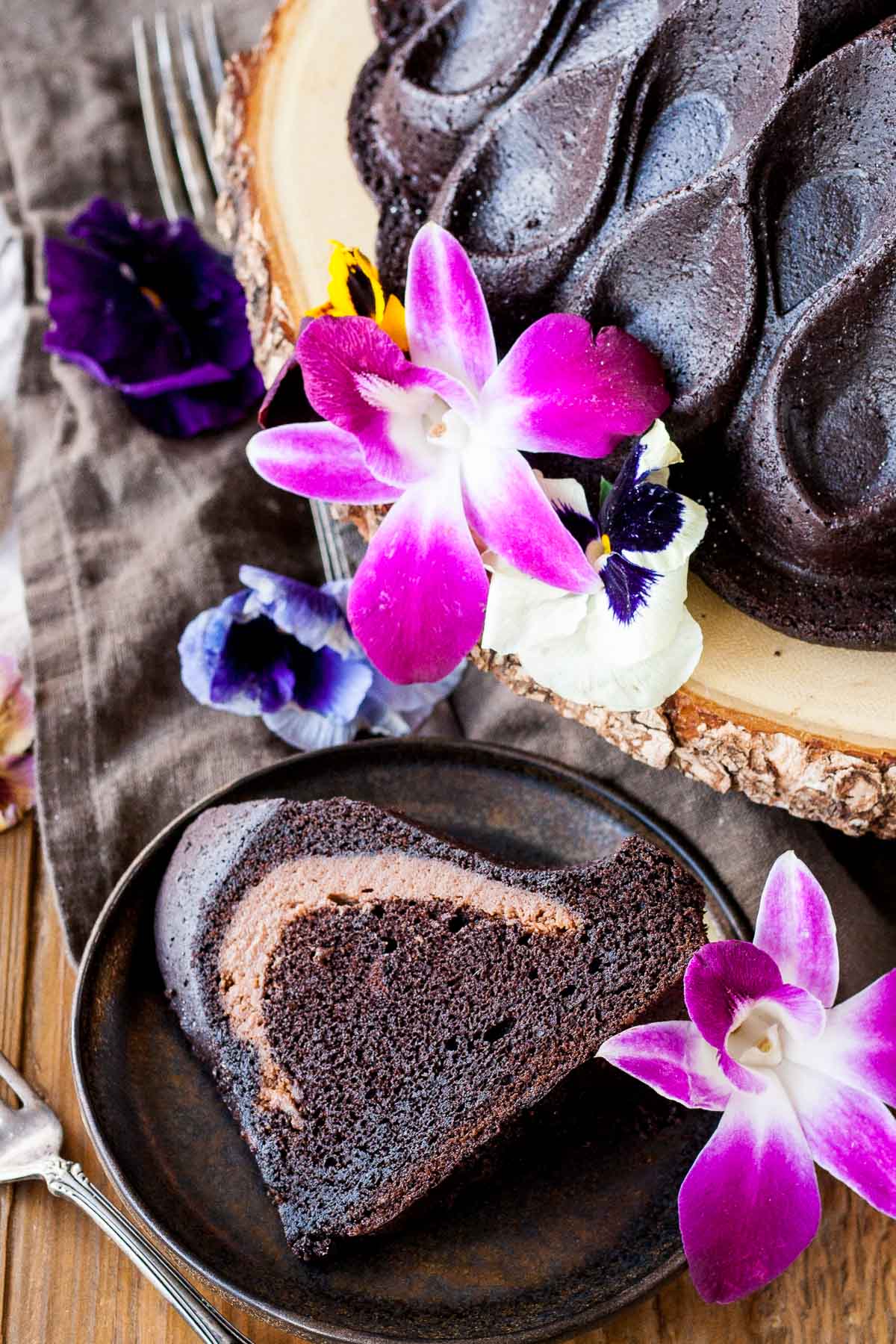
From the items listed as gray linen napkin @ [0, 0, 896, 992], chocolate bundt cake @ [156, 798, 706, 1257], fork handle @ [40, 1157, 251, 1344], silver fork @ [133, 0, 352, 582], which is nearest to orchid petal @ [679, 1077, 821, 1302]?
chocolate bundt cake @ [156, 798, 706, 1257]

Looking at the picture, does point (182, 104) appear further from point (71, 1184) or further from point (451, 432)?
point (71, 1184)

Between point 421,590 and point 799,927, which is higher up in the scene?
point 421,590

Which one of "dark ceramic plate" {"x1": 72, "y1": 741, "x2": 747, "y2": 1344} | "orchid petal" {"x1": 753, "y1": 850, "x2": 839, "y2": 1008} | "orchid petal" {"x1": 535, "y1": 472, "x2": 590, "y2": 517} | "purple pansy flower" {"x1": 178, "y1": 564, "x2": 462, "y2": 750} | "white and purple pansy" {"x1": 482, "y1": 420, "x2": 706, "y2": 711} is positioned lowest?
"dark ceramic plate" {"x1": 72, "y1": 741, "x2": 747, "y2": 1344}

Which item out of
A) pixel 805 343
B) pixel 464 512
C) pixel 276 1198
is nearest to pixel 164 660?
pixel 464 512

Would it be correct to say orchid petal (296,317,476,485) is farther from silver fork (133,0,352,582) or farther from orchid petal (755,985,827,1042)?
silver fork (133,0,352,582)

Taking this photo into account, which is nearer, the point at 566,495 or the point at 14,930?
the point at 566,495

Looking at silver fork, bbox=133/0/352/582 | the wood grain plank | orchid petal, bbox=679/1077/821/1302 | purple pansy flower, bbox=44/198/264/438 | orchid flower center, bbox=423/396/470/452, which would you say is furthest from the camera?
silver fork, bbox=133/0/352/582

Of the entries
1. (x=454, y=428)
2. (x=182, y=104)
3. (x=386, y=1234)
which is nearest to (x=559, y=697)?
(x=454, y=428)

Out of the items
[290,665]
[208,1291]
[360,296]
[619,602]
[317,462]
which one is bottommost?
[208,1291]
